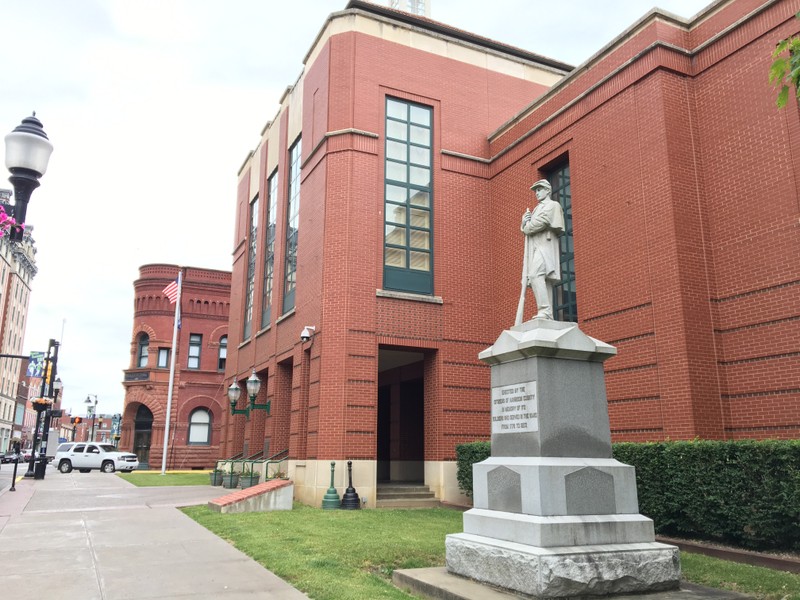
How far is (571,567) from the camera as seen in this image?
628 cm

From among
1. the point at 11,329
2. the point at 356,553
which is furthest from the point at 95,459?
the point at 11,329

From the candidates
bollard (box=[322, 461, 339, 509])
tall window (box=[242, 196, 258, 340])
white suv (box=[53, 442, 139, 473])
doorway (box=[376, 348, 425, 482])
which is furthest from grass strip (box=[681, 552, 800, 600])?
white suv (box=[53, 442, 139, 473])

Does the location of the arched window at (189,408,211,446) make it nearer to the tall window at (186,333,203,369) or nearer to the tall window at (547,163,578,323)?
the tall window at (186,333,203,369)

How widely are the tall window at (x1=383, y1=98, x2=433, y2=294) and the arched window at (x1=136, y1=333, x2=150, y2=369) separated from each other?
3074 centimetres

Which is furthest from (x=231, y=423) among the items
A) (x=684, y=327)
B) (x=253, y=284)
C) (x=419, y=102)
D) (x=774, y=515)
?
(x=774, y=515)

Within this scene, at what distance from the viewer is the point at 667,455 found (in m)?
10.9

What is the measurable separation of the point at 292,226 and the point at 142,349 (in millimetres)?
26275

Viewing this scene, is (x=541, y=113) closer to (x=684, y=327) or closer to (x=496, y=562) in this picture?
(x=684, y=327)

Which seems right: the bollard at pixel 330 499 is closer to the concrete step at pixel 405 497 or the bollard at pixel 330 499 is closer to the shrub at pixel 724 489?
the concrete step at pixel 405 497

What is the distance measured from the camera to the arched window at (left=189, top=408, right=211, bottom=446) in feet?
139

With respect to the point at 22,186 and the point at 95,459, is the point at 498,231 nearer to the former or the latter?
the point at 22,186

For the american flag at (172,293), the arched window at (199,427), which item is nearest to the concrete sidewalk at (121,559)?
the american flag at (172,293)

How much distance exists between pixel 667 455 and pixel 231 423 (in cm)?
2068

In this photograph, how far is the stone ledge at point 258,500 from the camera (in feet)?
47.3
